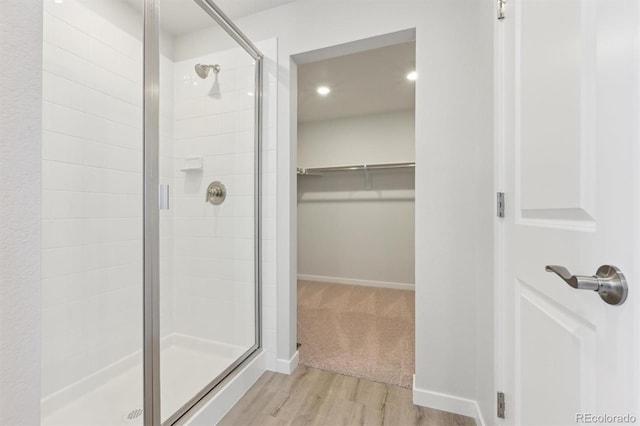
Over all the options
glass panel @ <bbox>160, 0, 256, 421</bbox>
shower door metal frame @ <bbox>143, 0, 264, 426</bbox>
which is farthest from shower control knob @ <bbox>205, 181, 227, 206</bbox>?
shower door metal frame @ <bbox>143, 0, 264, 426</bbox>

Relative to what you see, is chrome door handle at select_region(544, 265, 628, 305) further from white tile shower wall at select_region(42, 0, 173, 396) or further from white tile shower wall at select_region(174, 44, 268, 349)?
white tile shower wall at select_region(42, 0, 173, 396)

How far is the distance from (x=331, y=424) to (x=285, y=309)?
677 mm

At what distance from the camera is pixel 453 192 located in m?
1.43

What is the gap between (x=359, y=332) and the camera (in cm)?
234

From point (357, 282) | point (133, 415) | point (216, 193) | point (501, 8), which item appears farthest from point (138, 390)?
point (357, 282)

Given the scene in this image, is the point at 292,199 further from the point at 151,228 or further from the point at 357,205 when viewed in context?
the point at 357,205

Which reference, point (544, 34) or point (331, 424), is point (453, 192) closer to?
point (544, 34)

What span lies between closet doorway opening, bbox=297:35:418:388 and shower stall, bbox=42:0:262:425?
2.74ft

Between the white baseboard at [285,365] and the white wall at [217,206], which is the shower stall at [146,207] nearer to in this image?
the white wall at [217,206]

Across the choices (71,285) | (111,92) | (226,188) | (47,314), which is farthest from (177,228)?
(111,92)

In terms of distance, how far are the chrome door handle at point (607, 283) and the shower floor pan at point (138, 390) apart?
1.57 metres

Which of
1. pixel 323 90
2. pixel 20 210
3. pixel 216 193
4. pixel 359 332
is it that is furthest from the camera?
pixel 323 90

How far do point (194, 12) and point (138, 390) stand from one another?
7.43ft

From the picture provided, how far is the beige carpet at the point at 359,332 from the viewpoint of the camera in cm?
182
